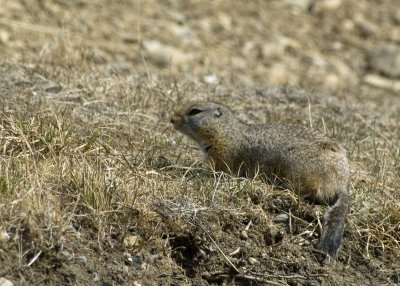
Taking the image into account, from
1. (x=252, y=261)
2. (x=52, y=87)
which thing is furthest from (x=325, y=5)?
(x=252, y=261)

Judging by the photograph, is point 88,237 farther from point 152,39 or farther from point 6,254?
point 152,39

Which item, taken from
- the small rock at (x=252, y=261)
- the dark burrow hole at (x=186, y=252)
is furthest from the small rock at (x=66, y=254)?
the small rock at (x=252, y=261)

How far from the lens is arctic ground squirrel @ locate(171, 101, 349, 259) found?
17.7 ft

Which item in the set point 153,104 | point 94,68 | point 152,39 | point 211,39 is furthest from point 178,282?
point 211,39

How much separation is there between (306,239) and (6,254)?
6.04 feet

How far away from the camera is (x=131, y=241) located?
→ 15.9 feet

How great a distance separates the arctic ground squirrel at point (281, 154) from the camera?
540 cm

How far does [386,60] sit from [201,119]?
23.1 ft

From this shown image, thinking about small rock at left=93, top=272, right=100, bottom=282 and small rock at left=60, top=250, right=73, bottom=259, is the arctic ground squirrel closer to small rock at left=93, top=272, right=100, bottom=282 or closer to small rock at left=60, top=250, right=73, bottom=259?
small rock at left=93, top=272, right=100, bottom=282

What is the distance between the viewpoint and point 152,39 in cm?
1178

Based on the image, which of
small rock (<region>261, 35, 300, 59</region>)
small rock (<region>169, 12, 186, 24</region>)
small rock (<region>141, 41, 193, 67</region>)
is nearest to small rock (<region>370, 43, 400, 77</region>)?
small rock (<region>261, 35, 300, 59</region>)

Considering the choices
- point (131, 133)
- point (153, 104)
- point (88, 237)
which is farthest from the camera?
point (153, 104)

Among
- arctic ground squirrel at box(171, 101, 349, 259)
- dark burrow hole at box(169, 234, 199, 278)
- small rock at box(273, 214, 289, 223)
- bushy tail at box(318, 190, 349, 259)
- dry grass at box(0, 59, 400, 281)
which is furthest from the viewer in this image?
arctic ground squirrel at box(171, 101, 349, 259)

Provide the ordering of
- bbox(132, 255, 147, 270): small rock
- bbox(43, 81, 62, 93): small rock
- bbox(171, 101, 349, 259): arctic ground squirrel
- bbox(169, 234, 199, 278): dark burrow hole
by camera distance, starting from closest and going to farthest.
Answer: bbox(132, 255, 147, 270): small rock < bbox(169, 234, 199, 278): dark burrow hole < bbox(171, 101, 349, 259): arctic ground squirrel < bbox(43, 81, 62, 93): small rock
